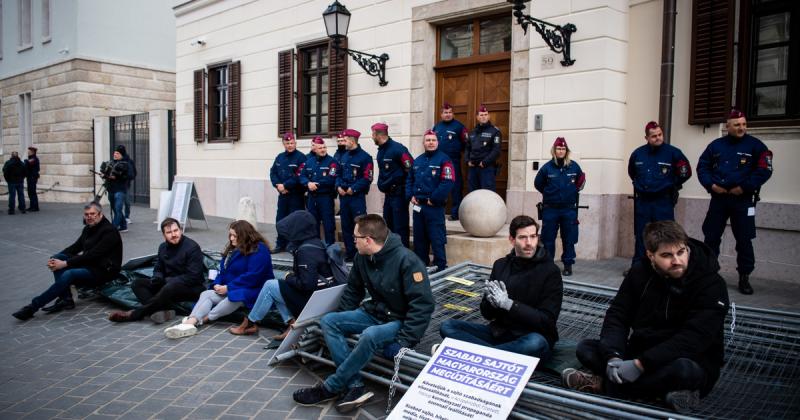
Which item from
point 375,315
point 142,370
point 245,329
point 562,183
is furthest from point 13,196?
point 375,315

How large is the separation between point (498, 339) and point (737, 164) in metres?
3.99

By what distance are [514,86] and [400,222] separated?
2.89m

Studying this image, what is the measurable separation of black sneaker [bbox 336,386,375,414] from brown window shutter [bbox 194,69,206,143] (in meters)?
13.4

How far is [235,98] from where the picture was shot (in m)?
15.3

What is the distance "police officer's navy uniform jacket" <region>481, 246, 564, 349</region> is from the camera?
4.38 metres

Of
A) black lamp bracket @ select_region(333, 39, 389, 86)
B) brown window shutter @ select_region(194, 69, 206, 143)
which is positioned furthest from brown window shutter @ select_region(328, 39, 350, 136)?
brown window shutter @ select_region(194, 69, 206, 143)

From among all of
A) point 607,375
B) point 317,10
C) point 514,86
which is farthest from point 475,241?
point 317,10

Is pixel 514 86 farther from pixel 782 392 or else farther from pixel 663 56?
pixel 782 392

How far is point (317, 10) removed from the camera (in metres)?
13.2

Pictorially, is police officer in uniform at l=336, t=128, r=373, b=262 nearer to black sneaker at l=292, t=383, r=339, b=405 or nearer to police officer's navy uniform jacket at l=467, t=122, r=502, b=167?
police officer's navy uniform jacket at l=467, t=122, r=502, b=167

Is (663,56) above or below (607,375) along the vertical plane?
above

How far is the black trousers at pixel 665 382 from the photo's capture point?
11.7 feet

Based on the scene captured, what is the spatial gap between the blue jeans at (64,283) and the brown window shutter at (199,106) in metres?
9.80

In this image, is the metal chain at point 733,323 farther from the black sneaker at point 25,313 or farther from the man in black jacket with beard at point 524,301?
the black sneaker at point 25,313
